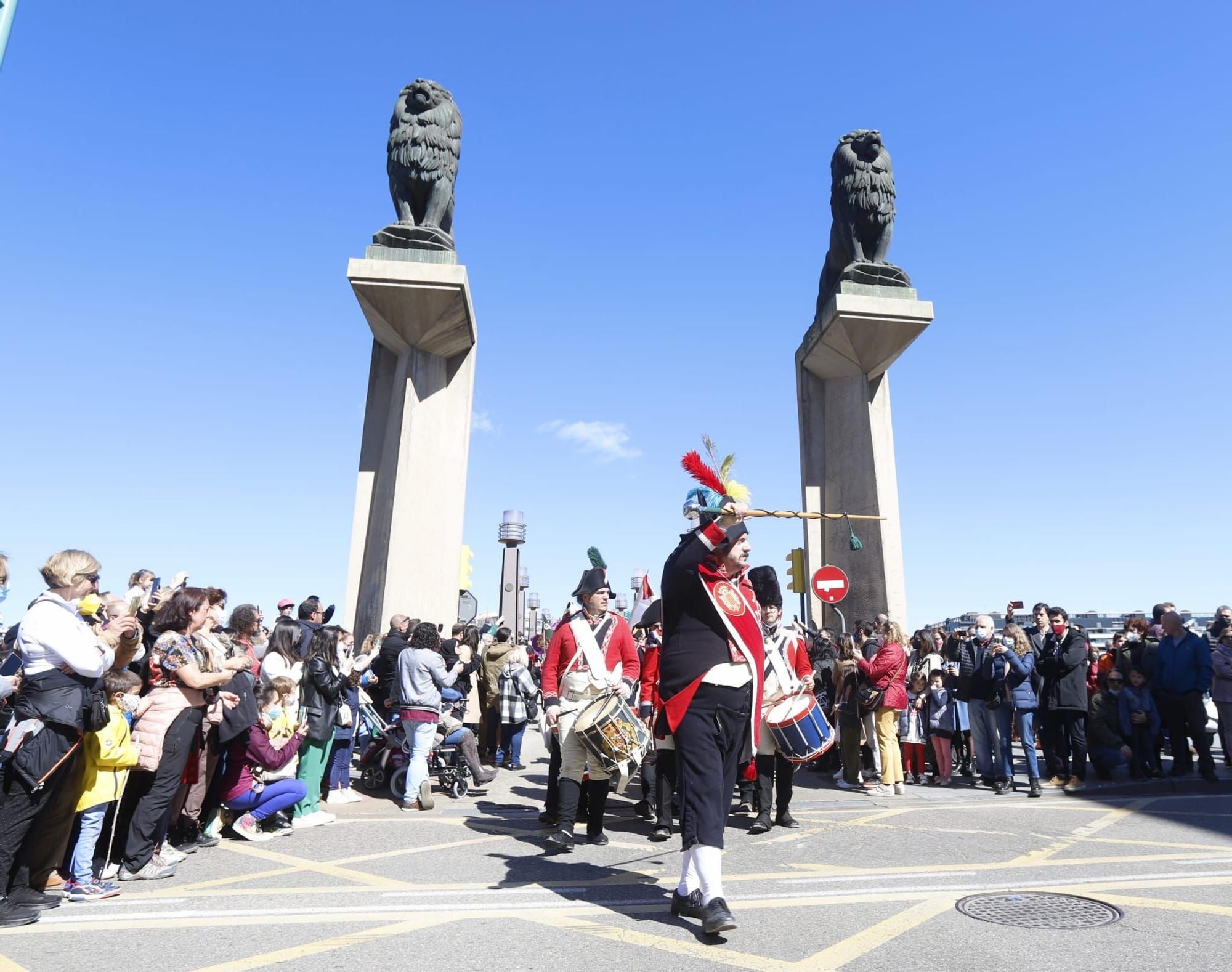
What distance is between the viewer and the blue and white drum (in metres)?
6.90

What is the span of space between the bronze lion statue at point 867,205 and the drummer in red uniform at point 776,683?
12.0 metres

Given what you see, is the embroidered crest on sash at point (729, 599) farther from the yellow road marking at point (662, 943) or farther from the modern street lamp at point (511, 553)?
the modern street lamp at point (511, 553)

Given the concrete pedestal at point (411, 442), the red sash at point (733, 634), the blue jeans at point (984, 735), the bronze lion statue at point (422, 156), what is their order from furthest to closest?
the bronze lion statue at point (422, 156) → the concrete pedestal at point (411, 442) → the blue jeans at point (984, 735) → the red sash at point (733, 634)

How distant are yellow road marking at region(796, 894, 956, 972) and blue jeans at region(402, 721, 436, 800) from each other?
16.9 feet

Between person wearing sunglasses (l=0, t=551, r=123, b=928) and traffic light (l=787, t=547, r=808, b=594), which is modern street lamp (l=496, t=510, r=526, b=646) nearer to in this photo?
traffic light (l=787, t=547, r=808, b=594)

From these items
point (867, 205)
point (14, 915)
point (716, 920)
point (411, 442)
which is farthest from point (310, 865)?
point (867, 205)

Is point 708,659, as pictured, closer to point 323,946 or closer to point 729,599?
point 729,599

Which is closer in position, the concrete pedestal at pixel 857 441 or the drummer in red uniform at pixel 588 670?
the drummer in red uniform at pixel 588 670

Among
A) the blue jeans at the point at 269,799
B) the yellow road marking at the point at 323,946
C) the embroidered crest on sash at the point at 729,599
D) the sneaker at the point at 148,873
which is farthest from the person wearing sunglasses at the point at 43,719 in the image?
the embroidered crest on sash at the point at 729,599

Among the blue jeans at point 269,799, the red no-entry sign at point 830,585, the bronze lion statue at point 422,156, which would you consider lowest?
the blue jeans at point 269,799

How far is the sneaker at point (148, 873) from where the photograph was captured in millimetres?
5723

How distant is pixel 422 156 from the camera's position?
16.3 metres

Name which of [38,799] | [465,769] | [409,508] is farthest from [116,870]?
[409,508]

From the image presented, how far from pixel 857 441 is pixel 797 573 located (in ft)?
9.93
